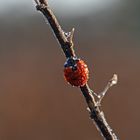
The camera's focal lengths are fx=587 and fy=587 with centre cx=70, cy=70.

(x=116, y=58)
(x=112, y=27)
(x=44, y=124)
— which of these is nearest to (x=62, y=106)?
(x=44, y=124)

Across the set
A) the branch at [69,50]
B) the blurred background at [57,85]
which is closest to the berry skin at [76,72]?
the branch at [69,50]

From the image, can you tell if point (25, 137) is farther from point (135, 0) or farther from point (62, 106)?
point (135, 0)

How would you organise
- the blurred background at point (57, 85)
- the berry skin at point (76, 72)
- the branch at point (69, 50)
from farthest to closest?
the blurred background at point (57, 85), the berry skin at point (76, 72), the branch at point (69, 50)

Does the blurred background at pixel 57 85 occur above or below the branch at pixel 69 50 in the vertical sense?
above

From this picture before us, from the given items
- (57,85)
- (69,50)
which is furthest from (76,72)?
(57,85)

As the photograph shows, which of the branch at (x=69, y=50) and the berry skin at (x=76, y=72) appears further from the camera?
the berry skin at (x=76, y=72)

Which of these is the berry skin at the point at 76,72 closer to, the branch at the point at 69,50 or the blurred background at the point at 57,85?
the branch at the point at 69,50
